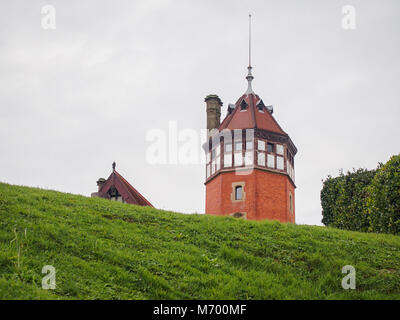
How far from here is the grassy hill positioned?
942cm

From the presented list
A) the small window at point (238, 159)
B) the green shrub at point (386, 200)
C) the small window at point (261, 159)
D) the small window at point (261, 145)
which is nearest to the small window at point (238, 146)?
the small window at point (238, 159)

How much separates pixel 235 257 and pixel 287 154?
2097 centimetres

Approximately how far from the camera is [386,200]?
19312 millimetres

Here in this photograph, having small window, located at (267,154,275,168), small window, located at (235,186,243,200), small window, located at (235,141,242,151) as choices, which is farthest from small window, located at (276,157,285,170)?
small window, located at (235,186,243,200)

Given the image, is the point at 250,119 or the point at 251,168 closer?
the point at 251,168

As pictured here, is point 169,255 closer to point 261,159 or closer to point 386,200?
point 386,200

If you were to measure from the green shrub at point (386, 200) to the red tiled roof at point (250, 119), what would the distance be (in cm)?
1213

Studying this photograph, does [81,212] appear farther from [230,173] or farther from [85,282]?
[230,173]

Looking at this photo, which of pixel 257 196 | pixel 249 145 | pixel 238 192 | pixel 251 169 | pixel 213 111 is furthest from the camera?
pixel 213 111

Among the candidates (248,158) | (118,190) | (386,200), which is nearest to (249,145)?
(248,158)

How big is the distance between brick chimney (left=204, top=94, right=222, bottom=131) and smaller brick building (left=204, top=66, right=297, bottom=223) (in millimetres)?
1550

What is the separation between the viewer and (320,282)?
11.4 m

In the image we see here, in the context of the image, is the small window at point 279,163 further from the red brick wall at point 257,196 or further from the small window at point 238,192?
the small window at point 238,192

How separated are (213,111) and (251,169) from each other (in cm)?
762
